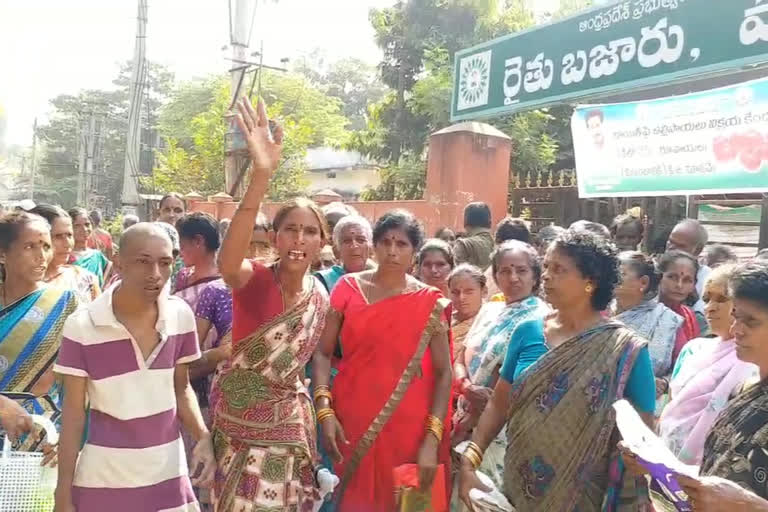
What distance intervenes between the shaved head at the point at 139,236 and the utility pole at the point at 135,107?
17.4m

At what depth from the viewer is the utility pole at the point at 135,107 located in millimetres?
18547

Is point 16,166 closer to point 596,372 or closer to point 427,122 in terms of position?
point 427,122

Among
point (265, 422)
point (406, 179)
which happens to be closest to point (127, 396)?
point (265, 422)

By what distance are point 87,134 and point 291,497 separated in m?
39.2

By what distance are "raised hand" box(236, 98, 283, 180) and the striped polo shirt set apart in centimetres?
67

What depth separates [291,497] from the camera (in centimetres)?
260

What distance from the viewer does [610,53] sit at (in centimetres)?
655

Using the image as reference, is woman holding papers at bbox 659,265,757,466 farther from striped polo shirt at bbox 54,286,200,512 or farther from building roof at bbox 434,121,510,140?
building roof at bbox 434,121,510,140

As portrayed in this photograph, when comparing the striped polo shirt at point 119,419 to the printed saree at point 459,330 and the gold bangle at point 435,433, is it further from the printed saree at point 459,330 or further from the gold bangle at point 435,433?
the printed saree at point 459,330

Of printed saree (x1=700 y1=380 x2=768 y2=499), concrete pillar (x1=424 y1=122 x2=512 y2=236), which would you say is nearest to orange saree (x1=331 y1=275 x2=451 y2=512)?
printed saree (x1=700 y1=380 x2=768 y2=499)

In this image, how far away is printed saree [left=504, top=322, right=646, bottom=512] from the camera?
2.31m

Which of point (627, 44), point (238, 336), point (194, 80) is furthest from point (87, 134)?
point (238, 336)

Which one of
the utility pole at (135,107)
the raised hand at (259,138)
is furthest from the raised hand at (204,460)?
the utility pole at (135,107)

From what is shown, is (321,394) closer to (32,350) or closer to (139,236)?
(139,236)
